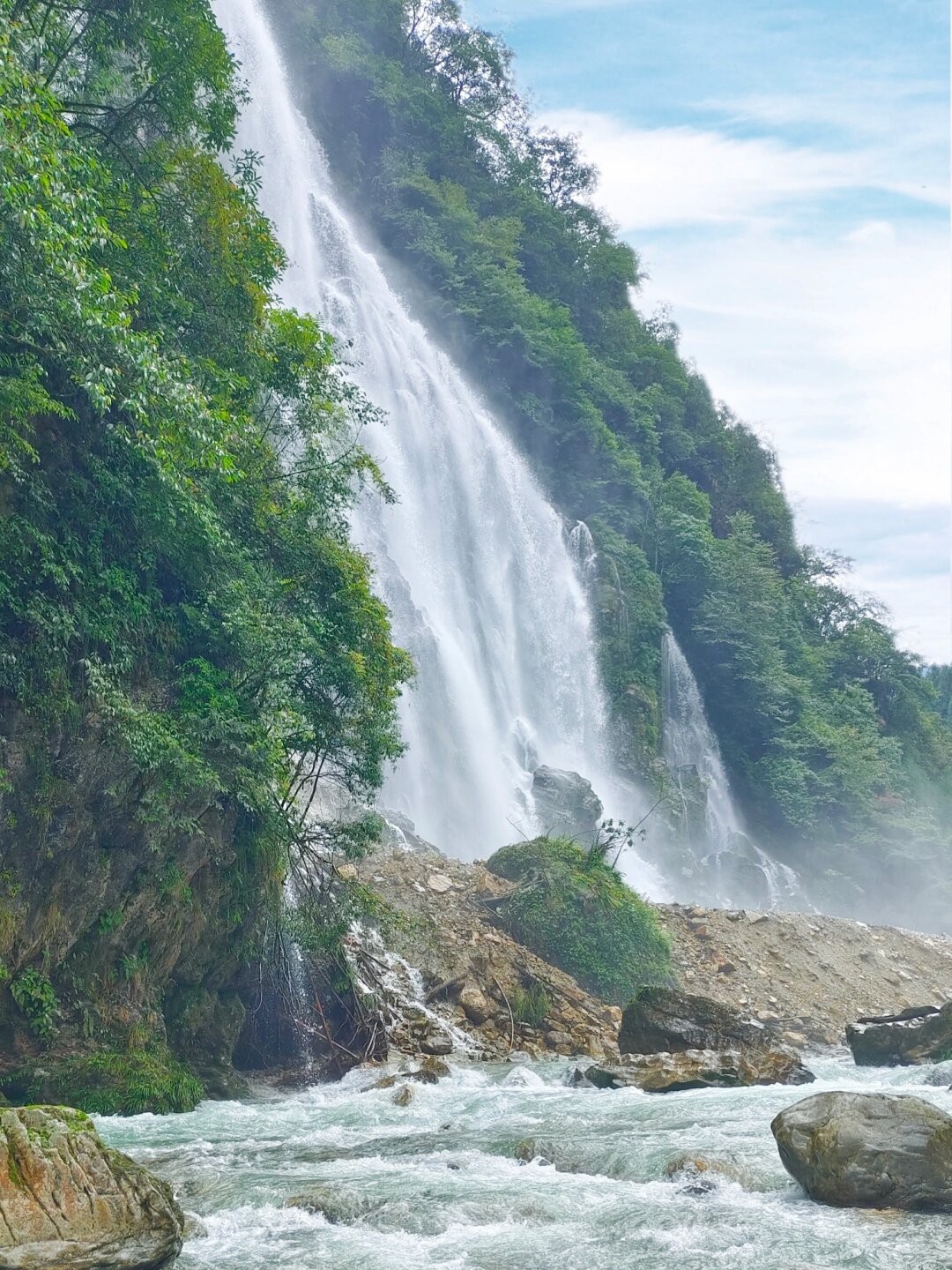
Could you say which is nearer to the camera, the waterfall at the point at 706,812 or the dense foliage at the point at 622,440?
the waterfall at the point at 706,812

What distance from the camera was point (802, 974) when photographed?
65.3 ft

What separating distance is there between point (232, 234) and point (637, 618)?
2478cm

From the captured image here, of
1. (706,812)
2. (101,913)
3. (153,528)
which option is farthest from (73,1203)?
(706,812)

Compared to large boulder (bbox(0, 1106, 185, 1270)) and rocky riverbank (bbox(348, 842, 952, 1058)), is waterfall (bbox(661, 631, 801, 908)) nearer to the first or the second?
rocky riverbank (bbox(348, 842, 952, 1058))

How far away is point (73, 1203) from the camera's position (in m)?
5.51

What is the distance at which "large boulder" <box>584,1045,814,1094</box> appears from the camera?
37.4 feet

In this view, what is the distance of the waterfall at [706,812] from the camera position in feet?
104

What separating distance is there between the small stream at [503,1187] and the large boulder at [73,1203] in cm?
37

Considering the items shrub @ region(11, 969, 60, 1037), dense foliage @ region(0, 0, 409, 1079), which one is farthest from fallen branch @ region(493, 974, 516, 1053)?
shrub @ region(11, 969, 60, 1037)

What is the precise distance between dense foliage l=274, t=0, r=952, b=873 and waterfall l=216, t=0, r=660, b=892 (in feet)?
8.02

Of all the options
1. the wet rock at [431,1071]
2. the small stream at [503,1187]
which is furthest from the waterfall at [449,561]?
the small stream at [503,1187]

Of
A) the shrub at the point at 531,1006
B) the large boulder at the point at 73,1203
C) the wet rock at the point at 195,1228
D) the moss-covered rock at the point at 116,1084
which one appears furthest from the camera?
the shrub at the point at 531,1006

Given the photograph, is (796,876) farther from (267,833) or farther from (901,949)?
(267,833)

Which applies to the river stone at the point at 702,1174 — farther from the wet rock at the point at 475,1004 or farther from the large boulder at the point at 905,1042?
the large boulder at the point at 905,1042
